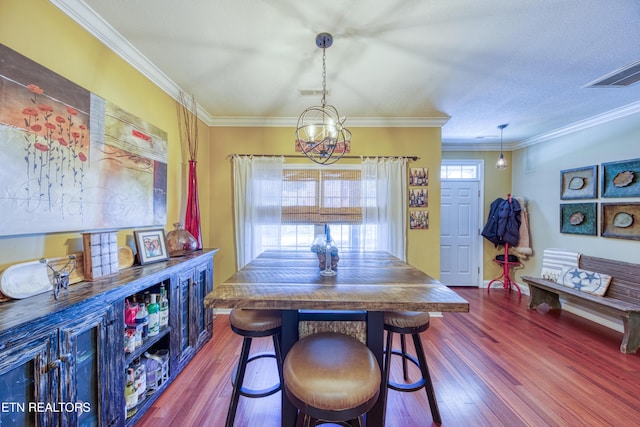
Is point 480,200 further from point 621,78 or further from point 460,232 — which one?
point 621,78

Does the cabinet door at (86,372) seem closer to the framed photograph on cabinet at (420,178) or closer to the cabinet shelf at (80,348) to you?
the cabinet shelf at (80,348)

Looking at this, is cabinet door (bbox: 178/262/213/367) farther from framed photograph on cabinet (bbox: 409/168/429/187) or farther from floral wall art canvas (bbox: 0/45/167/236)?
framed photograph on cabinet (bbox: 409/168/429/187)

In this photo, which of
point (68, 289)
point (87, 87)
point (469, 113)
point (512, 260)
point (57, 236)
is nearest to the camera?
point (68, 289)

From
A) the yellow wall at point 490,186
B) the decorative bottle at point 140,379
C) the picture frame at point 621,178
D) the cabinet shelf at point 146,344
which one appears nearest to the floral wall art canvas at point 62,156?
the cabinet shelf at point 146,344

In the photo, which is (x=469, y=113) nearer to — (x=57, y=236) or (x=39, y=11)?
(x=39, y=11)

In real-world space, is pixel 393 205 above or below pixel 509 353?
above

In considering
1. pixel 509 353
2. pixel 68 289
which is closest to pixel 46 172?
pixel 68 289

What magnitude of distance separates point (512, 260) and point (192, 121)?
5.25 m

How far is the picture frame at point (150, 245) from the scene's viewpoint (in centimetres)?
196

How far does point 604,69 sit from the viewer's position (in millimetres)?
2205

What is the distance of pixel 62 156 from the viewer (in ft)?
4.82

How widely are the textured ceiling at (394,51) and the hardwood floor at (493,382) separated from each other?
2561 millimetres

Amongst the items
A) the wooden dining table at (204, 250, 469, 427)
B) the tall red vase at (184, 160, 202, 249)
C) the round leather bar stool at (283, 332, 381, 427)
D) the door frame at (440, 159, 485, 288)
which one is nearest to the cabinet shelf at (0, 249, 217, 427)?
the wooden dining table at (204, 250, 469, 427)

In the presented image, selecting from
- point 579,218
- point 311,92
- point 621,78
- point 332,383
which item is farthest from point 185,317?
point 579,218
